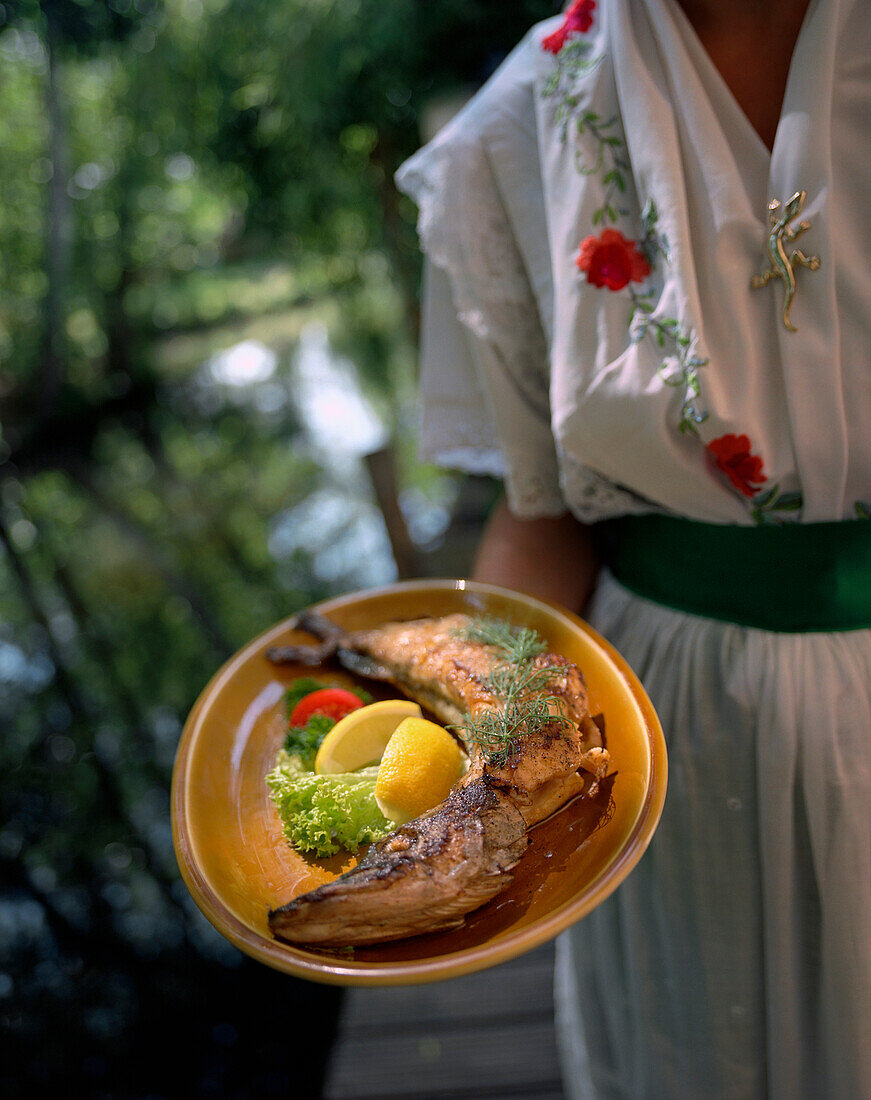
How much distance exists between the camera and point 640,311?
0.89 m

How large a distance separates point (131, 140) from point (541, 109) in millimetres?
1838

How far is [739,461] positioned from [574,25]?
2.10 ft

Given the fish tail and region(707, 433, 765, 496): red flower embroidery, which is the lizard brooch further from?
the fish tail

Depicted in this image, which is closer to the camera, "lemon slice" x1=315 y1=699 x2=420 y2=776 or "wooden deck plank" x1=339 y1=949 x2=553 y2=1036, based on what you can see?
"lemon slice" x1=315 y1=699 x2=420 y2=776

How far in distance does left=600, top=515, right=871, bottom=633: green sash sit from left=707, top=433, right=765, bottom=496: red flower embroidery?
86 millimetres

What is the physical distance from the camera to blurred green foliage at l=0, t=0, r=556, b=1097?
1.83 m

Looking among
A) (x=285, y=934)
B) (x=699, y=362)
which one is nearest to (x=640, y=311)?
(x=699, y=362)

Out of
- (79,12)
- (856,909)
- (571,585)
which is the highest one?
(79,12)

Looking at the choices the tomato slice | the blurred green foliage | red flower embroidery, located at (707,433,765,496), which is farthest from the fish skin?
the blurred green foliage

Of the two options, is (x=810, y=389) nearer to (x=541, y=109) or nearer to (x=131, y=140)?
(x=541, y=109)

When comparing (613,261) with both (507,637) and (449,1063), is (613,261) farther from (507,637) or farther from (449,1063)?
(449,1063)

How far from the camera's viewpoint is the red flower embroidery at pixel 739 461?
84 cm

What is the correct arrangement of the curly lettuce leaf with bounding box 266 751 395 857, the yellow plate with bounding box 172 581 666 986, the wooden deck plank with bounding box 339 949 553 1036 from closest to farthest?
the yellow plate with bounding box 172 581 666 986 → the curly lettuce leaf with bounding box 266 751 395 857 → the wooden deck plank with bounding box 339 949 553 1036

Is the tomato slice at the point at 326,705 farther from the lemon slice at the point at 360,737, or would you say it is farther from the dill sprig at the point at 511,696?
the dill sprig at the point at 511,696
